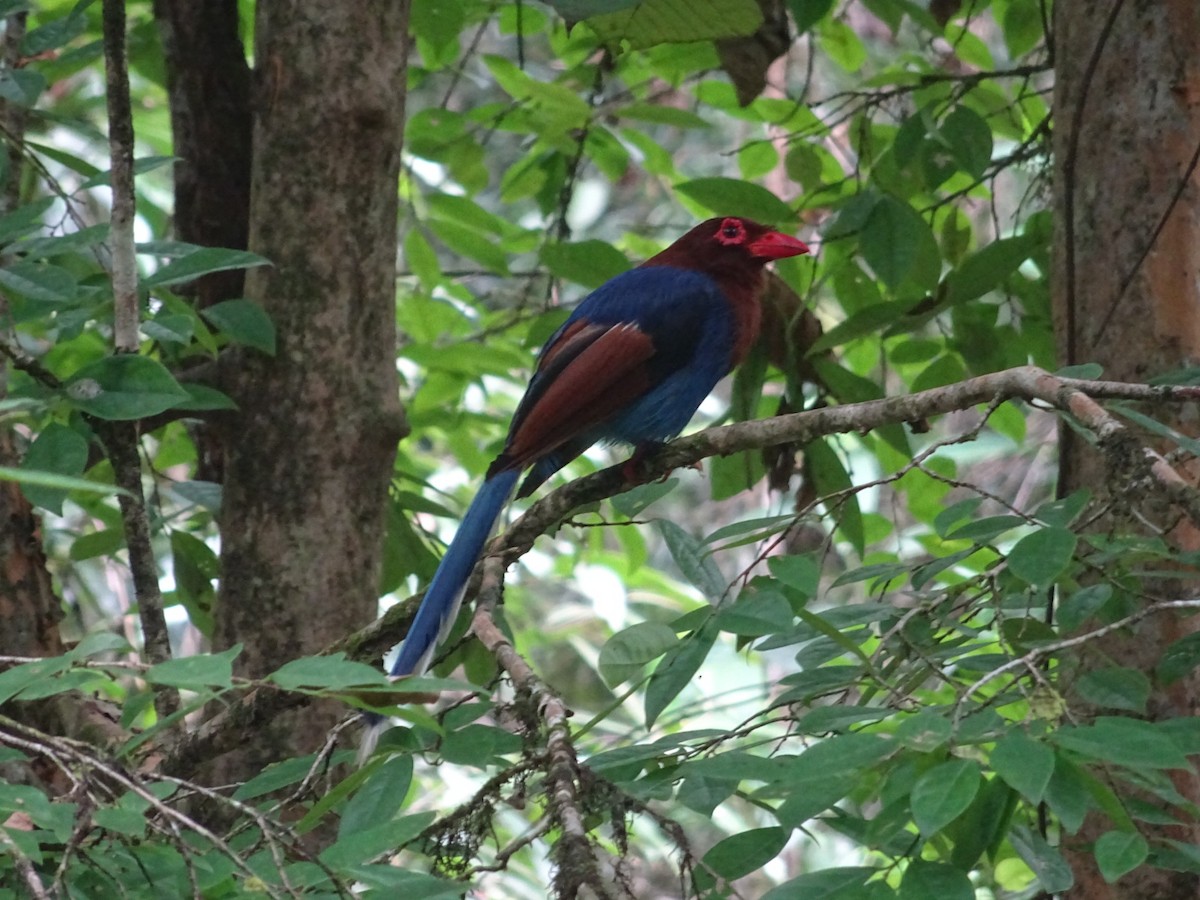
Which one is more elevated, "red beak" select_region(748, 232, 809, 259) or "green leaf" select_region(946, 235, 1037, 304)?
"red beak" select_region(748, 232, 809, 259)

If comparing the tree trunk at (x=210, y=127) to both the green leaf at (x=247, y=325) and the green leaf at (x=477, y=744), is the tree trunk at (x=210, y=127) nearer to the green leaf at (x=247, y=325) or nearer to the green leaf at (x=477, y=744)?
the green leaf at (x=247, y=325)

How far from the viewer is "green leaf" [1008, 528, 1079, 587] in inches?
62.3

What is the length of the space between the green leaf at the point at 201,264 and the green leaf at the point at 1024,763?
162cm

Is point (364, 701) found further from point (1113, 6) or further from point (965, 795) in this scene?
point (1113, 6)

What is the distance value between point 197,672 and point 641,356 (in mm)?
2319

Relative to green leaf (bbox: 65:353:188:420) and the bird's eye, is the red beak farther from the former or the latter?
green leaf (bbox: 65:353:188:420)

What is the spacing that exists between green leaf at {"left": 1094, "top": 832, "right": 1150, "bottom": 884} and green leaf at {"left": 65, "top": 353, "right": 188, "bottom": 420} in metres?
1.41

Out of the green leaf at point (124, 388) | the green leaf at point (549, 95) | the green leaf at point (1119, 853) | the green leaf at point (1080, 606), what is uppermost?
the green leaf at point (549, 95)

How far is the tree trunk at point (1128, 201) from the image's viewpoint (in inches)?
106

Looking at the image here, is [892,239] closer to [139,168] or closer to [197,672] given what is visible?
[139,168]

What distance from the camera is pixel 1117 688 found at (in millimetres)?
1790

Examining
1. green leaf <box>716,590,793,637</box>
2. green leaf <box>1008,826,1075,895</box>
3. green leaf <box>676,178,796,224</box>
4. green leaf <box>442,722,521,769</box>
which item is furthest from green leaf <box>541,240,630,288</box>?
green leaf <box>1008,826,1075,895</box>

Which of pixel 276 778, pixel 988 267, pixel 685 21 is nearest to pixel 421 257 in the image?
pixel 685 21

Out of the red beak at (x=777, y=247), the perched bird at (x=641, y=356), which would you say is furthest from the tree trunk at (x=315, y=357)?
the red beak at (x=777, y=247)
